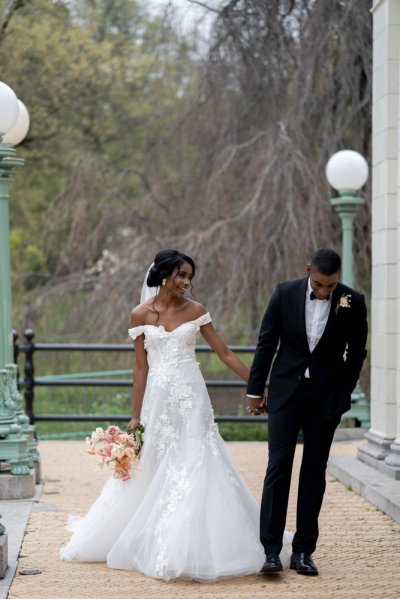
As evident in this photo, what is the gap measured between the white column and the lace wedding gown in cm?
327

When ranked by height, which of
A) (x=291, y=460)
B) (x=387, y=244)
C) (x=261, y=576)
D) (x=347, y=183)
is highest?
(x=347, y=183)

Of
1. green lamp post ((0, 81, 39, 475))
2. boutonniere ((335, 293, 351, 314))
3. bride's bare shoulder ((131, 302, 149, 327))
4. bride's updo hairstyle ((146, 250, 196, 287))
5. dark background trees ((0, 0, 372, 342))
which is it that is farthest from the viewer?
dark background trees ((0, 0, 372, 342))

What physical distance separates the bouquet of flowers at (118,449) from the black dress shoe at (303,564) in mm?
1088

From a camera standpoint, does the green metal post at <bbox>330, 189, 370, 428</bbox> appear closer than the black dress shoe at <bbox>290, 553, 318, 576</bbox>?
No

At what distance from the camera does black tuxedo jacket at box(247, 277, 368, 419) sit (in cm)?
634

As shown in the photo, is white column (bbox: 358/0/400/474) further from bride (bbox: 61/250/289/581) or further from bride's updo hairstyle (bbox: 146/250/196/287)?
bride's updo hairstyle (bbox: 146/250/196/287)

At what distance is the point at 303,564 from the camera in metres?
6.45

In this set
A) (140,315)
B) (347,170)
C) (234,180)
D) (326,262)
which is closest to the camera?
(326,262)

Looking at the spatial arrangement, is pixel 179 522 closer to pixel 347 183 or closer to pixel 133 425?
pixel 133 425

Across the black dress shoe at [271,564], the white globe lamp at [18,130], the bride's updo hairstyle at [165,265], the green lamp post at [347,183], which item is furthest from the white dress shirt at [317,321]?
the green lamp post at [347,183]

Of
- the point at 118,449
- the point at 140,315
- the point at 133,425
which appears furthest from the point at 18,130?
the point at 118,449

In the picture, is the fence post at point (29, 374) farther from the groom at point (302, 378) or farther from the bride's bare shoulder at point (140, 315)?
the groom at point (302, 378)

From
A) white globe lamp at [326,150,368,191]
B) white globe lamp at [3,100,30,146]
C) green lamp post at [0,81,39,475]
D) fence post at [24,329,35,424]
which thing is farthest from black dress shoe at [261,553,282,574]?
fence post at [24,329,35,424]

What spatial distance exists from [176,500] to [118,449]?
47 cm
